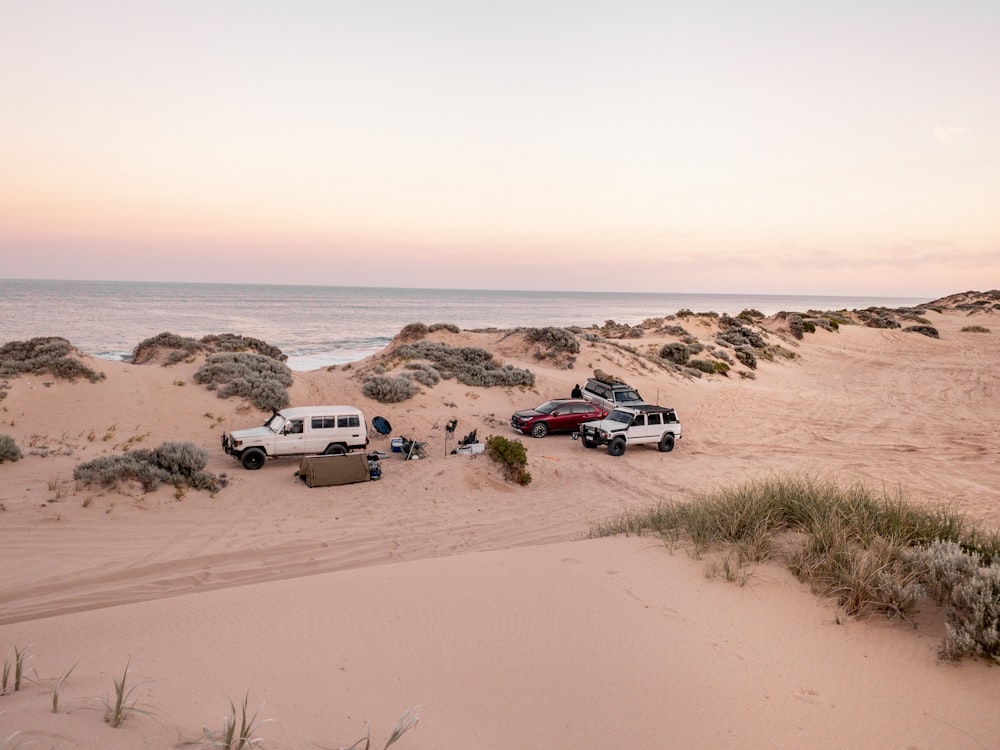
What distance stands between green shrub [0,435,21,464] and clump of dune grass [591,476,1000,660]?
1574 centimetres

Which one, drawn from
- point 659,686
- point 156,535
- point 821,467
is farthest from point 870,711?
point 821,467

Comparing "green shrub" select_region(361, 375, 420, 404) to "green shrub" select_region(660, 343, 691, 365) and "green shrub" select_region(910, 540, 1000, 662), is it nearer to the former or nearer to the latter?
"green shrub" select_region(910, 540, 1000, 662)

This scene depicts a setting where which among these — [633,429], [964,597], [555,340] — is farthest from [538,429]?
[964,597]

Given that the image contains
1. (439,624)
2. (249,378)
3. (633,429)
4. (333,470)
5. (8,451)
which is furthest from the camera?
(249,378)

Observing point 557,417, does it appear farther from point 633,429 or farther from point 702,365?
point 702,365

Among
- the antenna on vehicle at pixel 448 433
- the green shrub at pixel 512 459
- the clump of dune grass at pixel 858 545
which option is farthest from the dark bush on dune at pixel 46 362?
the clump of dune grass at pixel 858 545

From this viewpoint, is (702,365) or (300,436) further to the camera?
(702,365)

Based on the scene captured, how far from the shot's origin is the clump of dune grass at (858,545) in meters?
4.93

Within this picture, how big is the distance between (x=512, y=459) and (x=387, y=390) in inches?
394

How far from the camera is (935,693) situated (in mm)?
4488

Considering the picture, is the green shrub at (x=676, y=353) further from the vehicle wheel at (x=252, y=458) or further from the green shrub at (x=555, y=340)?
the vehicle wheel at (x=252, y=458)

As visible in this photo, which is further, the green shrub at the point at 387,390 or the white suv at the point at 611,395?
the white suv at the point at 611,395

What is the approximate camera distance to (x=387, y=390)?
2419cm

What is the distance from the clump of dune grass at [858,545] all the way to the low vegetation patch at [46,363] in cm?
2299
